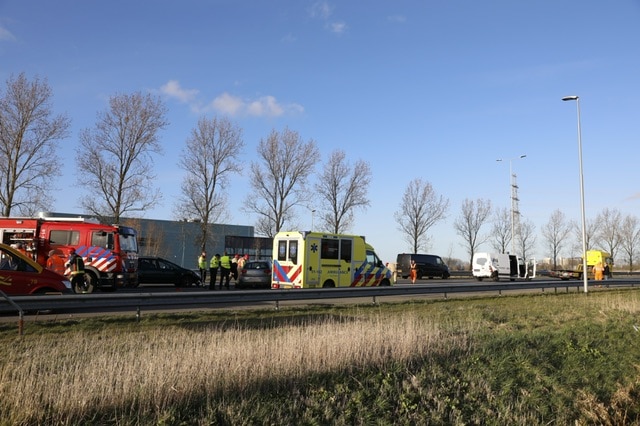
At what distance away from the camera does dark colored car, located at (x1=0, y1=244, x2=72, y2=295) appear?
1150cm

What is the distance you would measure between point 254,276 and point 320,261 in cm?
504

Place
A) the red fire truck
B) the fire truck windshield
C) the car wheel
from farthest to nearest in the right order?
the car wheel
the fire truck windshield
the red fire truck

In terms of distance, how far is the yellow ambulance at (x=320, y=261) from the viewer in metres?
19.2

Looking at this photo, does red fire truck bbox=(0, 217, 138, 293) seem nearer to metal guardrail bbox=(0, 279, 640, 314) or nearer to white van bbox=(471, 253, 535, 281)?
metal guardrail bbox=(0, 279, 640, 314)

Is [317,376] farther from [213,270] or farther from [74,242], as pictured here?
[74,242]

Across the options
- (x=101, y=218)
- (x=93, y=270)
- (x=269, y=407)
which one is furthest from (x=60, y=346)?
(x=101, y=218)

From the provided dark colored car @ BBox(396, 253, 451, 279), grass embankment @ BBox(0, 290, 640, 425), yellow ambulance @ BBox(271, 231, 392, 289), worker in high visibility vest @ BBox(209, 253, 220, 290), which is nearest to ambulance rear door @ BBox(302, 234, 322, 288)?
yellow ambulance @ BBox(271, 231, 392, 289)

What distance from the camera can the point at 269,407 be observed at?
5.70 m

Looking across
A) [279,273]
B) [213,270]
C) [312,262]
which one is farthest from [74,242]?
[312,262]

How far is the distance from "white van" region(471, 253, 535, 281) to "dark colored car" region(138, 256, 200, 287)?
980 inches

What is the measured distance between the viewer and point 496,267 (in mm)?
39688

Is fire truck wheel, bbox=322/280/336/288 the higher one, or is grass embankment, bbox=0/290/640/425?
fire truck wheel, bbox=322/280/336/288

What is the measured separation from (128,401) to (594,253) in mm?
52008

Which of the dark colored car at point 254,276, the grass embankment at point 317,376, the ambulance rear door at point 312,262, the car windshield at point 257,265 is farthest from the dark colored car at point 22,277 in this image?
the car windshield at point 257,265
